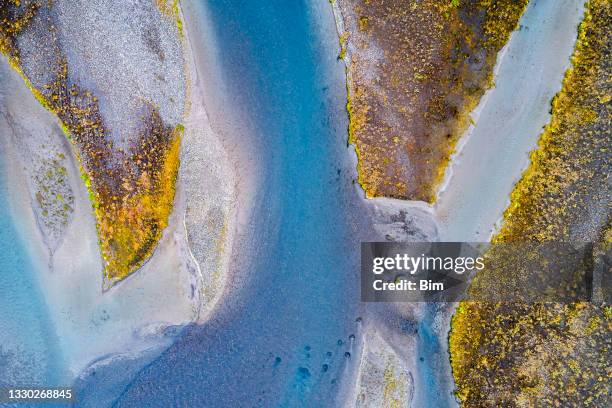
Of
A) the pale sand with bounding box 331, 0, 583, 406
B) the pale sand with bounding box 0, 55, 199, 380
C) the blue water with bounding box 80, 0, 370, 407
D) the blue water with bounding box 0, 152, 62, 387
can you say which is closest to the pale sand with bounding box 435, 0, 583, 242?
the pale sand with bounding box 331, 0, 583, 406

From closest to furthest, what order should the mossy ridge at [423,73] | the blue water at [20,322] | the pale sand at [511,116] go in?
the mossy ridge at [423,73], the pale sand at [511,116], the blue water at [20,322]

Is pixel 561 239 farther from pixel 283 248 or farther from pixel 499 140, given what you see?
pixel 283 248

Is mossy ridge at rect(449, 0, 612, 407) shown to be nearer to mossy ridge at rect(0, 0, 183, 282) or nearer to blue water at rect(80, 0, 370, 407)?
blue water at rect(80, 0, 370, 407)

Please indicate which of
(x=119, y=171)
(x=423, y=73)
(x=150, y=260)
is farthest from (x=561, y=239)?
(x=119, y=171)

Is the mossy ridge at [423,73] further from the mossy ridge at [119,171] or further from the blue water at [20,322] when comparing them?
the blue water at [20,322]

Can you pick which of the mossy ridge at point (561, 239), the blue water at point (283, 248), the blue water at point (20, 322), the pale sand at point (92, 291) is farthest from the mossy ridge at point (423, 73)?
the blue water at point (20, 322)

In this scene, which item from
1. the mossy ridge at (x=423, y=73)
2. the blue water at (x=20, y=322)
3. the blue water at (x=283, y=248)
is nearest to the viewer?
the mossy ridge at (x=423, y=73)
